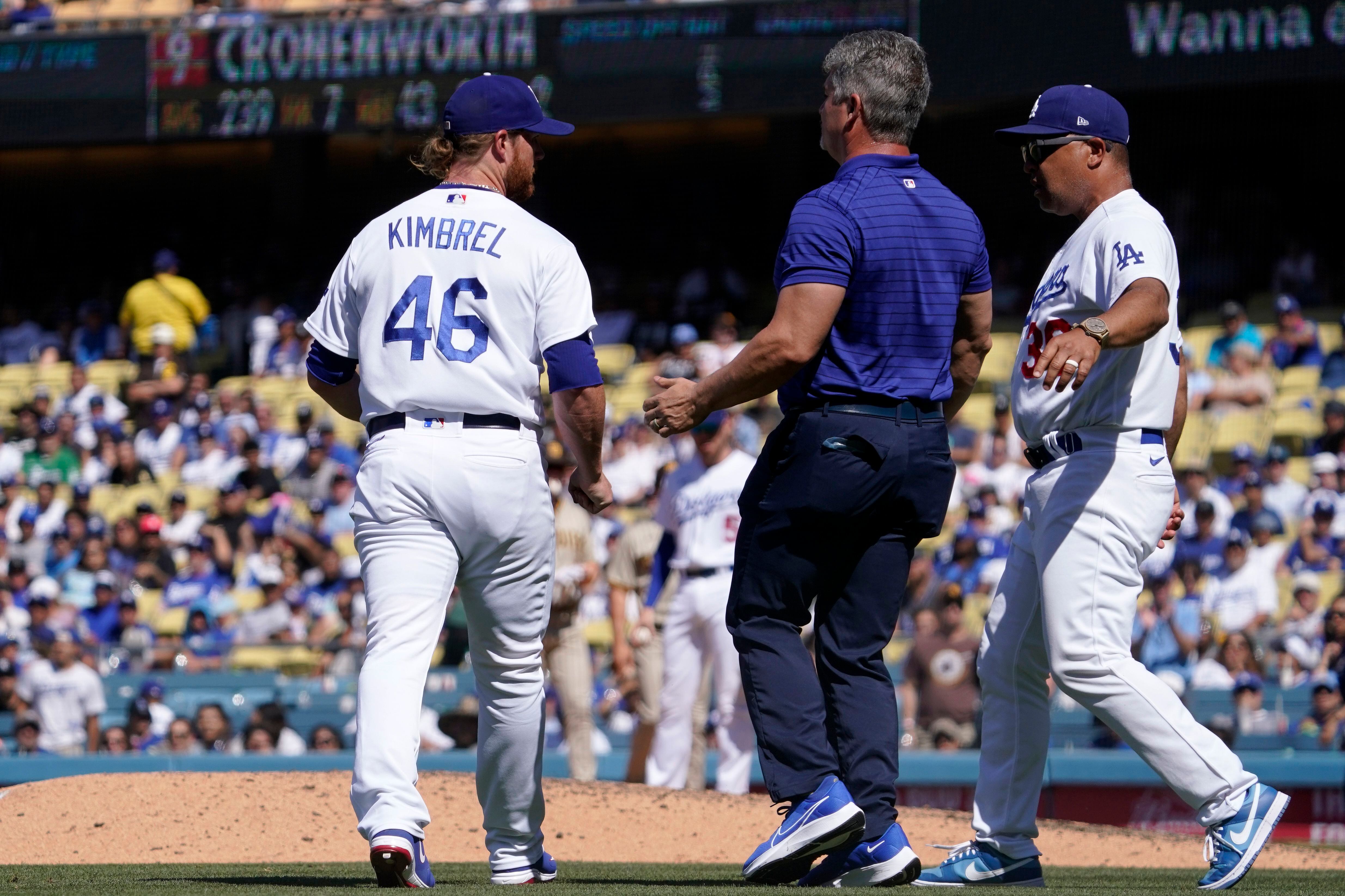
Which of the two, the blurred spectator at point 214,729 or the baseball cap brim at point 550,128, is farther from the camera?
the blurred spectator at point 214,729

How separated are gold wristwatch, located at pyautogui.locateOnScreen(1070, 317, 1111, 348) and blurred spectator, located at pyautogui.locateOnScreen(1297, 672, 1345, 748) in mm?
5634

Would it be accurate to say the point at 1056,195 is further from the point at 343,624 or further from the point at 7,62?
the point at 7,62

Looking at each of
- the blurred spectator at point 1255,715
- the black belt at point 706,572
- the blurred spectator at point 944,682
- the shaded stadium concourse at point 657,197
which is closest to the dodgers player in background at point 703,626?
the black belt at point 706,572

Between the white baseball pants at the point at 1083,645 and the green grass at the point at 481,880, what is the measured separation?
24 centimetres

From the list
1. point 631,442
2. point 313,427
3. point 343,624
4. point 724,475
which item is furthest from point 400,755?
point 313,427

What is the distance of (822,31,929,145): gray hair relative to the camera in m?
3.90

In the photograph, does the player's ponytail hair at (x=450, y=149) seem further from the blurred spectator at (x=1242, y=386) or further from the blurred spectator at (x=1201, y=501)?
the blurred spectator at (x=1242, y=386)

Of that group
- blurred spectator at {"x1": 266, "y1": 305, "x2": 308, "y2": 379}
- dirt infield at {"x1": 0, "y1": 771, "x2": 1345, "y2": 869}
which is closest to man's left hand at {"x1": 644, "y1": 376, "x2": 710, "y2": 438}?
dirt infield at {"x1": 0, "y1": 771, "x2": 1345, "y2": 869}

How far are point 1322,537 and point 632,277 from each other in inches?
321

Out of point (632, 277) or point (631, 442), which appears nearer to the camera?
point (631, 442)

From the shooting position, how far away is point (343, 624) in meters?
11.1

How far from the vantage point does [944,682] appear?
921 centimetres

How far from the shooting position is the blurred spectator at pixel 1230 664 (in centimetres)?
897

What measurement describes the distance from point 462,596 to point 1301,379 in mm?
9894
